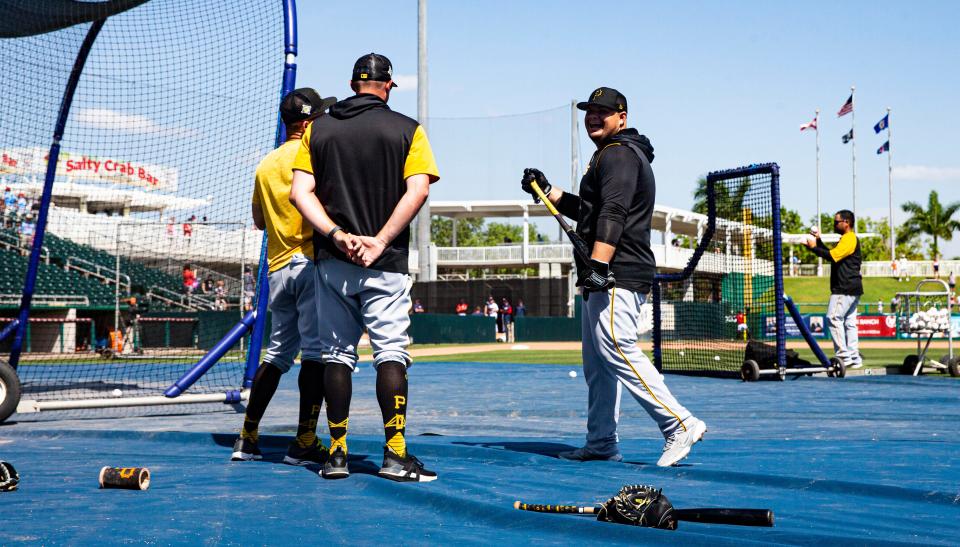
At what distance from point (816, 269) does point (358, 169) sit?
3273 inches

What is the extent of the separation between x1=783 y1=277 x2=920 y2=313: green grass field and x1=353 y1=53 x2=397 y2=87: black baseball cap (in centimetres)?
6285

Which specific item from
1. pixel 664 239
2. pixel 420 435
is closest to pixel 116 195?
pixel 420 435

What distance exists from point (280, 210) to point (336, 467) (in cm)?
161

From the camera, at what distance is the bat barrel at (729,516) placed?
11.1 ft

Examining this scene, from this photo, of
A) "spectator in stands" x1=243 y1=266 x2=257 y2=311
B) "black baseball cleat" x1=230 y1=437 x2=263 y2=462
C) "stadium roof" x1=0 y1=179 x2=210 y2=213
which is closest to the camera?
"black baseball cleat" x1=230 y1=437 x2=263 y2=462

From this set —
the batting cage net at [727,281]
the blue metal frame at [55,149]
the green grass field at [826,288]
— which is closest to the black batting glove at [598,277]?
the blue metal frame at [55,149]

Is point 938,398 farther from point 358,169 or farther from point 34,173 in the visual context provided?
point 34,173

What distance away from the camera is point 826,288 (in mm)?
70375

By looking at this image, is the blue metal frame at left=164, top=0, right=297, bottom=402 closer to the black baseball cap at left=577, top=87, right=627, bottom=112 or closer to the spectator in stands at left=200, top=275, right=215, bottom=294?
the black baseball cap at left=577, top=87, right=627, bottom=112

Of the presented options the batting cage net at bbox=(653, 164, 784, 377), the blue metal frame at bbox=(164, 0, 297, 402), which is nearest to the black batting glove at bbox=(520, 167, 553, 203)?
the blue metal frame at bbox=(164, 0, 297, 402)

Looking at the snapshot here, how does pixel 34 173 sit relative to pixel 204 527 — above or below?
above

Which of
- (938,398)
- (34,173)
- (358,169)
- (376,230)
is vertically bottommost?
(938,398)

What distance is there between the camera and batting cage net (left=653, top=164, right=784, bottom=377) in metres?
12.1

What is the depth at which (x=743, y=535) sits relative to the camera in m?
3.22
